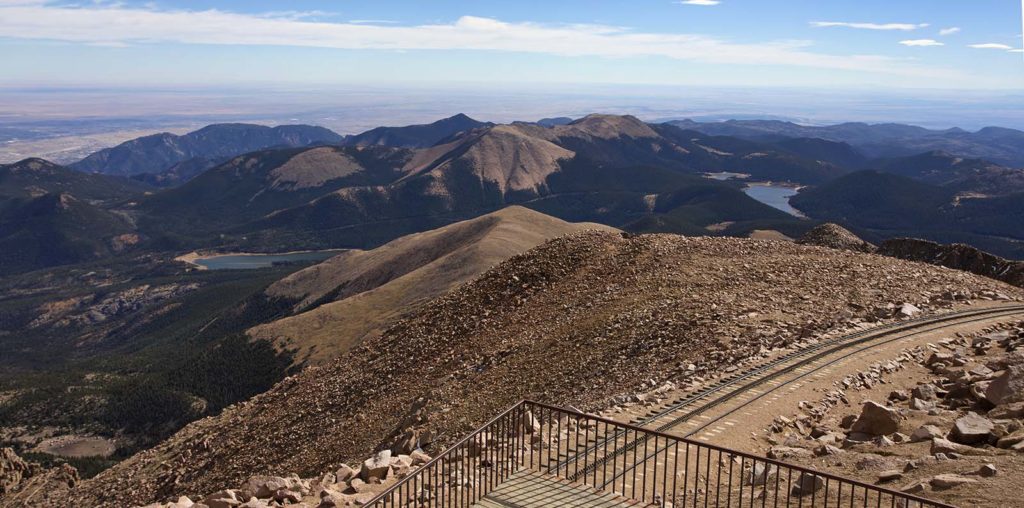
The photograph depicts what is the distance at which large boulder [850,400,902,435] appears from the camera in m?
18.3

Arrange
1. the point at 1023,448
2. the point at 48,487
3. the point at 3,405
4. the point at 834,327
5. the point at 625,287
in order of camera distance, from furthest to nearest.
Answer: the point at 3,405
the point at 48,487
the point at 625,287
the point at 834,327
the point at 1023,448

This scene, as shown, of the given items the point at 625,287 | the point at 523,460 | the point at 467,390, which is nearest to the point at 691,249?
the point at 625,287

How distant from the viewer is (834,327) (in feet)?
99.2

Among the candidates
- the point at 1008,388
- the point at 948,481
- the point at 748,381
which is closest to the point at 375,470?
the point at 948,481

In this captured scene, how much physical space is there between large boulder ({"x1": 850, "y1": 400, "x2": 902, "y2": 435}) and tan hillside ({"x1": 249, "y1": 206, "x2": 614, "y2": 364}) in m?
65.7

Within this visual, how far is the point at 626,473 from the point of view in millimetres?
17125

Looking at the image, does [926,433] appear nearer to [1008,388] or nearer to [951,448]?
[951,448]

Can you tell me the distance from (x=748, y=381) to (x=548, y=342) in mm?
11509

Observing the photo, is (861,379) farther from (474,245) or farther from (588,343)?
(474,245)

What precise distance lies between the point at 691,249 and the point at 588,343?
14982 millimetres

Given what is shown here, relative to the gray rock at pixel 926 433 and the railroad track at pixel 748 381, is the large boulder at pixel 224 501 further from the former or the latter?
the gray rock at pixel 926 433

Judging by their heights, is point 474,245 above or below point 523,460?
below

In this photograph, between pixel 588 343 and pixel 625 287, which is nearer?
pixel 588 343

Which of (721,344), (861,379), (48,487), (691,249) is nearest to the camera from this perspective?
(861,379)
